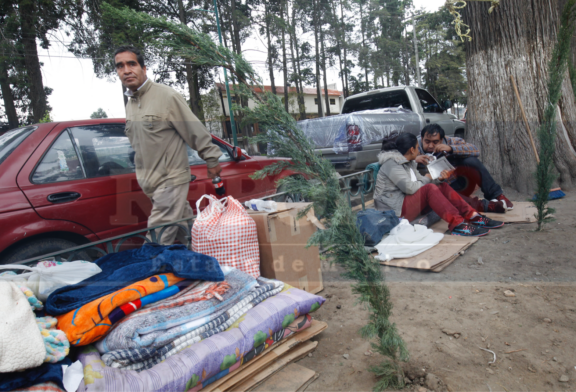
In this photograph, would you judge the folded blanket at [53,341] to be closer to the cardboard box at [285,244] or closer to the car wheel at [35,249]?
the car wheel at [35,249]

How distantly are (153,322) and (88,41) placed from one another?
13.4m

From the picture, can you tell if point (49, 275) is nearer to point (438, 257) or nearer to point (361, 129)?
point (438, 257)

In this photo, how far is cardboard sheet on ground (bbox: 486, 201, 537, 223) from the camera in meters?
4.01

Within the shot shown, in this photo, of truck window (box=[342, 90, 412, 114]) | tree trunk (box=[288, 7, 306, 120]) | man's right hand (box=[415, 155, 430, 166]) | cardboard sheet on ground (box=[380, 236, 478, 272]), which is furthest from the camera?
tree trunk (box=[288, 7, 306, 120])

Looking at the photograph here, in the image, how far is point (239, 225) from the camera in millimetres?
2395

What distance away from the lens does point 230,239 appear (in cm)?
238

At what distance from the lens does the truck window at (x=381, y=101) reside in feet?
26.8

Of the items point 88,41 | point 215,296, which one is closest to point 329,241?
point 215,296

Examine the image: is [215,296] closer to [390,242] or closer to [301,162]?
[301,162]

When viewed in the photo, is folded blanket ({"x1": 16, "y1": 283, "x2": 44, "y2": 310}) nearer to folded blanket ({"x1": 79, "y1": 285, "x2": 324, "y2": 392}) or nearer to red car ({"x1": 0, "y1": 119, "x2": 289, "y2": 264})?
folded blanket ({"x1": 79, "y1": 285, "x2": 324, "y2": 392})

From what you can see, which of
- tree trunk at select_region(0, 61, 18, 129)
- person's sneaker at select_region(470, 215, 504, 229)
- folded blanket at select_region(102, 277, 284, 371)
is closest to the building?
folded blanket at select_region(102, 277, 284, 371)

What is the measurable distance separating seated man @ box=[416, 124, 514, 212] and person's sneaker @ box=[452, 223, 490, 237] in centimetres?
76

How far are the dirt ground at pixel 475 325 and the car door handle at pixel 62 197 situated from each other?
7.07 ft

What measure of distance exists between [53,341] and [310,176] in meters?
1.29
